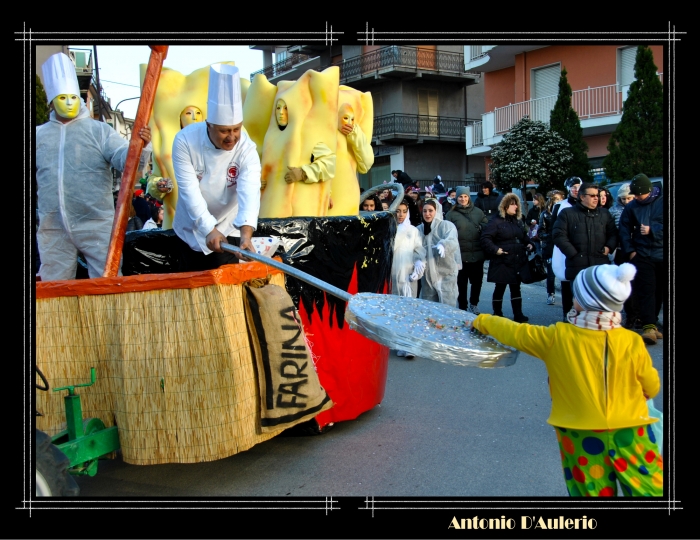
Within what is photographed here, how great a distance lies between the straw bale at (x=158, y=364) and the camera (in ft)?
10.2

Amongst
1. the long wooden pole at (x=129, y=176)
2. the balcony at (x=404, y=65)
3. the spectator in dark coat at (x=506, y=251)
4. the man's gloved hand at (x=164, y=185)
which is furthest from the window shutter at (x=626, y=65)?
the long wooden pole at (x=129, y=176)

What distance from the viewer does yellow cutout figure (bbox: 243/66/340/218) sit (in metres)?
5.79

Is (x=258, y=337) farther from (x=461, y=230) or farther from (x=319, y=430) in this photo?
(x=461, y=230)

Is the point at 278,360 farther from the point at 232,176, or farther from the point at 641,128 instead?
the point at 641,128

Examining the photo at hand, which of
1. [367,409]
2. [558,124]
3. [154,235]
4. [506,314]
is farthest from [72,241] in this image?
[558,124]

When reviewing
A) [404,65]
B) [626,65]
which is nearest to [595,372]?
[626,65]

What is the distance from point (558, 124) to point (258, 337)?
1462cm

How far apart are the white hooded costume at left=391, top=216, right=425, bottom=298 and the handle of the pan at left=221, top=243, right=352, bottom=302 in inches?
147

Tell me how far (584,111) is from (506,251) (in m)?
10.7

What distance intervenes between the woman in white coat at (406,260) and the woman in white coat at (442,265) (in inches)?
19.7

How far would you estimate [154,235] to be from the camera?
14.0 feet
